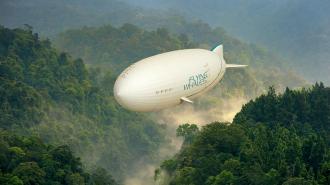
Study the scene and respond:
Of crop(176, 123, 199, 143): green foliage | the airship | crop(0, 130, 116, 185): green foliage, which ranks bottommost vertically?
crop(0, 130, 116, 185): green foliage

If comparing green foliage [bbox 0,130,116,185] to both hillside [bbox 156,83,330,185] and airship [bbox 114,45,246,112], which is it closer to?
hillside [bbox 156,83,330,185]

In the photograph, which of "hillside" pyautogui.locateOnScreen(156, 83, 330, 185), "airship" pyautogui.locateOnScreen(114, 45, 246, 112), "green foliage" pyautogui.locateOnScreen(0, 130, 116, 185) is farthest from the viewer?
"green foliage" pyautogui.locateOnScreen(0, 130, 116, 185)

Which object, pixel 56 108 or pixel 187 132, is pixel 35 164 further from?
pixel 56 108

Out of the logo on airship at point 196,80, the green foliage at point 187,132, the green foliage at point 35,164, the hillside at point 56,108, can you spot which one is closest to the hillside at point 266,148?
the logo on airship at point 196,80

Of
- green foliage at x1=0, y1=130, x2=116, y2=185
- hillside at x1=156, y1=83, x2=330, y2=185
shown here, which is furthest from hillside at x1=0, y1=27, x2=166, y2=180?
hillside at x1=156, y1=83, x2=330, y2=185

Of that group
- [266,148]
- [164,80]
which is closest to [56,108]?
[266,148]

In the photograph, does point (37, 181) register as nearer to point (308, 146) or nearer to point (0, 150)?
point (0, 150)
